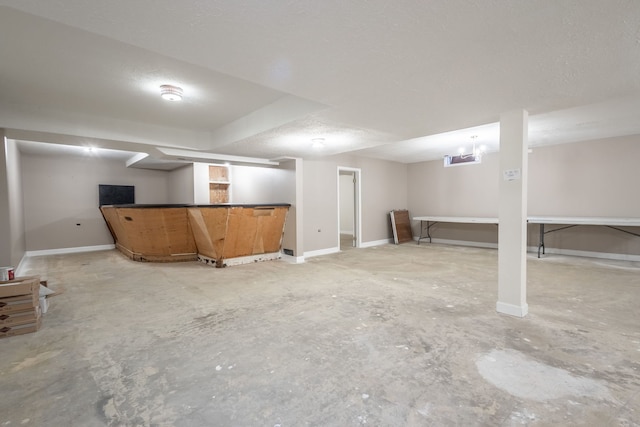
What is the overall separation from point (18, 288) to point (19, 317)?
280mm

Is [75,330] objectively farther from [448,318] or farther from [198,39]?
[448,318]

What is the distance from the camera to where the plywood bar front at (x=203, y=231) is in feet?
17.4

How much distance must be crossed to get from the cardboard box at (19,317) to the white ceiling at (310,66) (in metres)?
2.27

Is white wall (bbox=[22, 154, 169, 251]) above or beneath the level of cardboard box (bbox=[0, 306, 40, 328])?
above

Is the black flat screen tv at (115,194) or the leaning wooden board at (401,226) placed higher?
the black flat screen tv at (115,194)

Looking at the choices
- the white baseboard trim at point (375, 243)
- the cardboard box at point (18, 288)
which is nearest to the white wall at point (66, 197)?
the cardboard box at point (18, 288)

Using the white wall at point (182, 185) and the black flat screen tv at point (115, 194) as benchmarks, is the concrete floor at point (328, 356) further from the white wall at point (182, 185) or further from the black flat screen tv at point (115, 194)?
the black flat screen tv at point (115, 194)

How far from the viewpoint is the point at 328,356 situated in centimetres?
222

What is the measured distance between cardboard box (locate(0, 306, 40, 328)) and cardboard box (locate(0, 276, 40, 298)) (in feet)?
0.55

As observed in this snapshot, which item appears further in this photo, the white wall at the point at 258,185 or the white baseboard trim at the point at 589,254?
the white wall at the point at 258,185

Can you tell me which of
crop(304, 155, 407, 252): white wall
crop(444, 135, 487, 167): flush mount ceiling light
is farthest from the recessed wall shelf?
crop(444, 135, 487, 167): flush mount ceiling light

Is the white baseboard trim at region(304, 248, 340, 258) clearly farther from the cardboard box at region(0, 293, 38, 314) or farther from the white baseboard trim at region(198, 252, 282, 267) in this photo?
the cardboard box at region(0, 293, 38, 314)

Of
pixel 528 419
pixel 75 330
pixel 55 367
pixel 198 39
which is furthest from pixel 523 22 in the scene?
pixel 75 330

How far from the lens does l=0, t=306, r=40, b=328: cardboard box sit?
2619 millimetres
